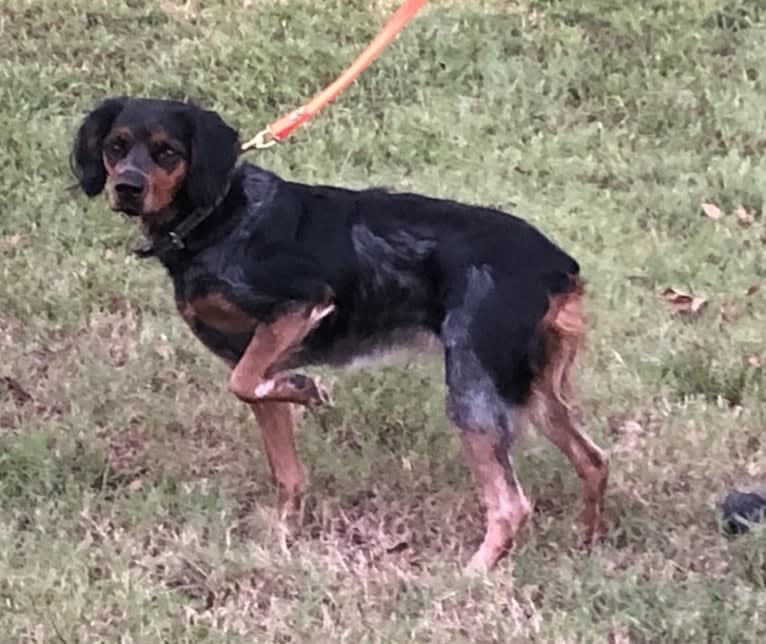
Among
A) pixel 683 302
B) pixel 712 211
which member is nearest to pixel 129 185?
pixel 683 302

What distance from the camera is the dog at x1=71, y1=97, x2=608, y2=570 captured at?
4.68 meters

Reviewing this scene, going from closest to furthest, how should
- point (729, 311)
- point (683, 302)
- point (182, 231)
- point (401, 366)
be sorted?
1. point (182, 231)
2. point (401, 366)
3. point (729, 311)
4. point (683, 302)

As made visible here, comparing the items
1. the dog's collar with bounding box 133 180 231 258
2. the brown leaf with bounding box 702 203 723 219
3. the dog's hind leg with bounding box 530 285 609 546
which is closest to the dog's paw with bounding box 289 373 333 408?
the dog's collar with bounding box 133 180 231 258

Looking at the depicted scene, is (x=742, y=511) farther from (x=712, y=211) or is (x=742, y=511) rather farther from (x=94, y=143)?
(x=712, y=211)

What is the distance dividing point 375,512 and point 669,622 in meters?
1.19

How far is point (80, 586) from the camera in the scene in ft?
14.0

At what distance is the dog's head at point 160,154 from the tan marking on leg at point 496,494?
1110 millimetres

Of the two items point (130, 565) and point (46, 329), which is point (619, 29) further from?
point (130, 565)

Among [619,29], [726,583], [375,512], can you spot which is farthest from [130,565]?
[619,29]

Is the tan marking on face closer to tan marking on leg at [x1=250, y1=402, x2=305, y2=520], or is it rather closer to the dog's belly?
the dog's belly

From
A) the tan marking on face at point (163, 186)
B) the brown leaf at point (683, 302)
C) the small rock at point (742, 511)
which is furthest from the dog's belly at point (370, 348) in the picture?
the brown leaf at point (683, 302)

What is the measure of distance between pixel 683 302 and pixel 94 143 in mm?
3027

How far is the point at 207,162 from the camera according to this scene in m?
4.78

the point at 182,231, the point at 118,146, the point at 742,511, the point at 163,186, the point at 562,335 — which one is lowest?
the point at 742,511
